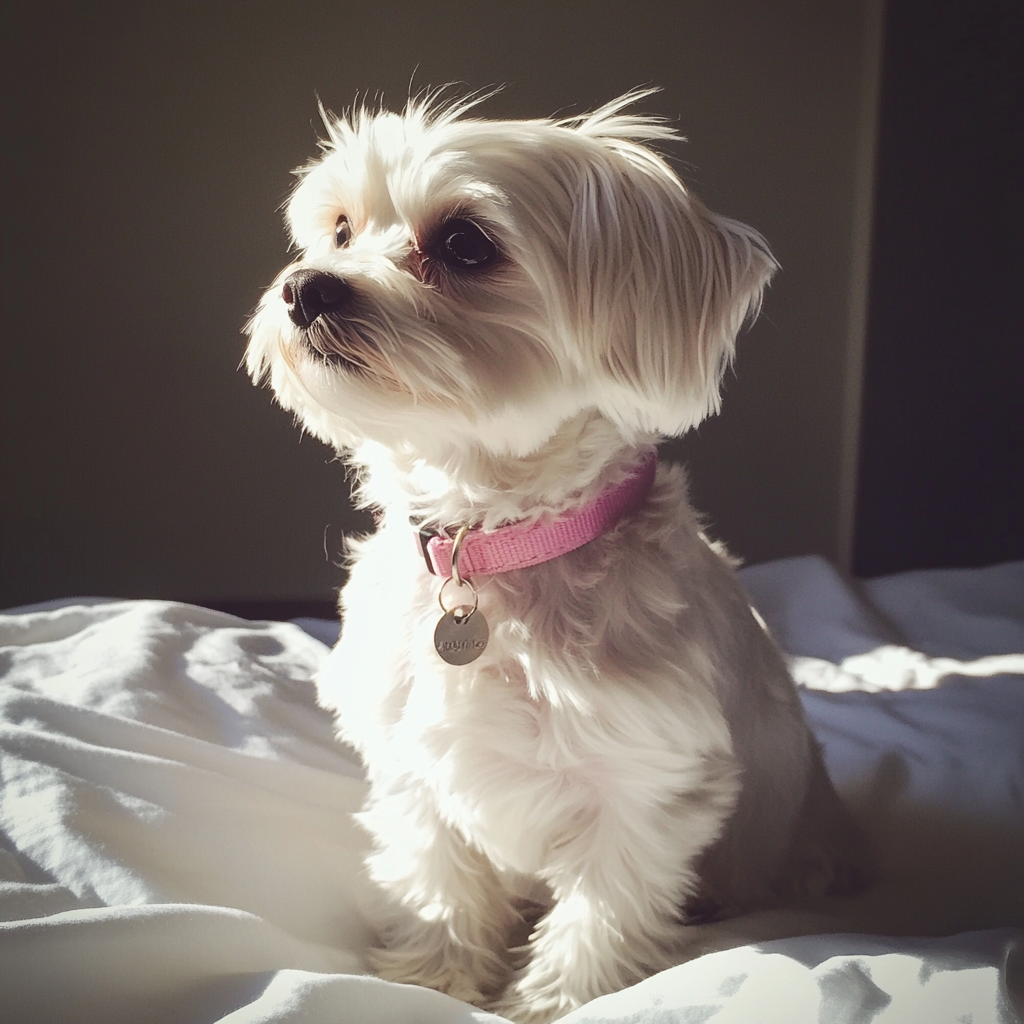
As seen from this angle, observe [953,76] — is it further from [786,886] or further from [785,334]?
[786,886]

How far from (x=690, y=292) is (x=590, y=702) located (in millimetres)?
482

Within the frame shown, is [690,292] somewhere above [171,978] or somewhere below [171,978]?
above

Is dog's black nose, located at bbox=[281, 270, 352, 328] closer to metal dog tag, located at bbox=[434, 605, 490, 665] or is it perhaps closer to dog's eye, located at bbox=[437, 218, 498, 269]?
dog's eye, located at bbox=[437, 218, 498, 269]

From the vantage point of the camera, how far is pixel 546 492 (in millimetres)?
1040

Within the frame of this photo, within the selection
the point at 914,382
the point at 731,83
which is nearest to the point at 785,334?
the point at 914,382

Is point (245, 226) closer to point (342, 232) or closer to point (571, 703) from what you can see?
point (342, 232)

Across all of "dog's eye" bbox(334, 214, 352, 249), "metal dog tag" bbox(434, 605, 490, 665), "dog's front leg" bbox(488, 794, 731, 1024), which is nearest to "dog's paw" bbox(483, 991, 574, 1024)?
"dog's front leg" bbox(488, 794, 731, 1024)

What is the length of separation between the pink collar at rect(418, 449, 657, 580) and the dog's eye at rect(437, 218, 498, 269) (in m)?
0.31

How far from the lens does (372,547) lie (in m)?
1.25

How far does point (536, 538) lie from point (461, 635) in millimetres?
140

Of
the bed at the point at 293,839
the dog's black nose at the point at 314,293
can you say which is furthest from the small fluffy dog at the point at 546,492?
the bed at the point at 293,839

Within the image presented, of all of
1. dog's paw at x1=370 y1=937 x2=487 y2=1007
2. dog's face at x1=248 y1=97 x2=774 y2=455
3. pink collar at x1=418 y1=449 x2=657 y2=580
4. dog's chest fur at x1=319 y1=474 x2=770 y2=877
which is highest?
dog's face at x1=248 y1=97 x2=774 y2=455

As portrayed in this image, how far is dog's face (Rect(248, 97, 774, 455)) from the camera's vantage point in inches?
37.6

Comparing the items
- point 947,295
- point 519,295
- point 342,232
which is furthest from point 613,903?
point 947,295
